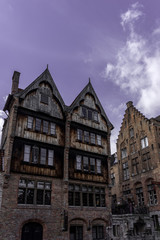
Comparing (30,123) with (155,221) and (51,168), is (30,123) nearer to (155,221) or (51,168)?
(51,168)

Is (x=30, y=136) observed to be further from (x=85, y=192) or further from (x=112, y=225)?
(x=112, y=225)

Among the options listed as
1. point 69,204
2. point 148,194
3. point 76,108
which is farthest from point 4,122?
point 148,194

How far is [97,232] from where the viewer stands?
2373 centimetres

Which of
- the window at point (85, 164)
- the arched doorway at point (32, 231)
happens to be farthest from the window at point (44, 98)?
the arched doorway at point (32, 231)

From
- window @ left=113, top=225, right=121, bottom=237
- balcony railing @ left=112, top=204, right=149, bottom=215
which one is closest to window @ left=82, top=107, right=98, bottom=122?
balcony railing @ left=112, top=204, right=149, bottom=215

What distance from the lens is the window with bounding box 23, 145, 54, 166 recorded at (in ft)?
70.7

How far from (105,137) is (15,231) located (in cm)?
1499

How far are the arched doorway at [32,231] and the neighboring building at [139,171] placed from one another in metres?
10.0

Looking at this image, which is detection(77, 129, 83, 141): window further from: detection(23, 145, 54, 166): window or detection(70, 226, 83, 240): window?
detection(70, 226, 83, 240): window

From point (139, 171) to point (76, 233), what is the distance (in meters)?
18.1

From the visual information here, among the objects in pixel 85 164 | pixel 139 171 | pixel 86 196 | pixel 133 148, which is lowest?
pixel 86 196

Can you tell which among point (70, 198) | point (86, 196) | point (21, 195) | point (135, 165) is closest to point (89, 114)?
point (86, 196)

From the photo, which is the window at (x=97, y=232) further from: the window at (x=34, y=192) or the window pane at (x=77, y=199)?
the window at (x=34, y=192)

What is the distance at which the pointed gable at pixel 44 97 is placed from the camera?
23672 mm
